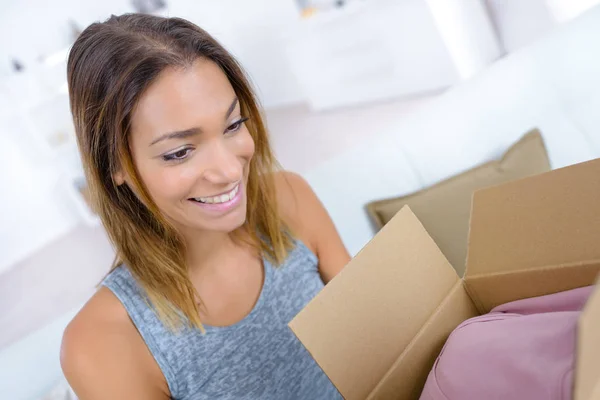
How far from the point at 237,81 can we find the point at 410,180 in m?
0.51

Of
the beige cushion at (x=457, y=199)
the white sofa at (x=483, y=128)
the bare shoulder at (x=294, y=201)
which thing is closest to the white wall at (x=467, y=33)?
the white sofa at (x=483, y=128)

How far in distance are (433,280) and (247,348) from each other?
0.47 metres

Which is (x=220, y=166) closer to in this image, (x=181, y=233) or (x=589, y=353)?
(x=181, y=233)

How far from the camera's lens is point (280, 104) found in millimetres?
5309

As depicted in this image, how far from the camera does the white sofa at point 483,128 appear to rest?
1243 mm

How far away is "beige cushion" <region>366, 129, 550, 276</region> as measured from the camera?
1.13 metres

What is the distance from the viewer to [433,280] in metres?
0.58

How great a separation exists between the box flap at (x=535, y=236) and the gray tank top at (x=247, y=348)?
472 millimetres

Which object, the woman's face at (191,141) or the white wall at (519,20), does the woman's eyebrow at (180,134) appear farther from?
the white wall at (519,20)

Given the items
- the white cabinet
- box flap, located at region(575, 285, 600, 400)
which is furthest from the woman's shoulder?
the white cabinet

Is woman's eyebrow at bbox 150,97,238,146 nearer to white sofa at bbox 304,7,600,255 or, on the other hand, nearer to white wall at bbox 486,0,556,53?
white sofa at bbox 304,7,600,255

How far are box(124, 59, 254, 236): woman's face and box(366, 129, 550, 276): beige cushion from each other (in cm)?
44

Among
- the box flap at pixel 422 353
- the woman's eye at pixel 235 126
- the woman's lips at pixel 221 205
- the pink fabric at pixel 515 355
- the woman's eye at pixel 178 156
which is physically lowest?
the box flap at pixel 422 353

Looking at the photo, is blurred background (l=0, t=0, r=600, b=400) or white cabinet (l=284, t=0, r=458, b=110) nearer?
blurred background (l=0, t=0, r=600, b=400)
